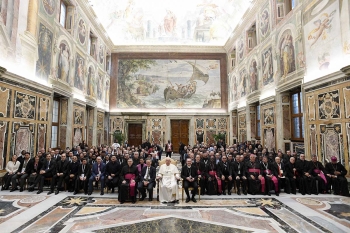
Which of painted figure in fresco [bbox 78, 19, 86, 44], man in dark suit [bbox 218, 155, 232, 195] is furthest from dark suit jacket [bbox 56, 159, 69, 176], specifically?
painted figure in fresco [bbox 78, 19, 86, 44]

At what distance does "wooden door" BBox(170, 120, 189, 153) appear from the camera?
64.7 ft

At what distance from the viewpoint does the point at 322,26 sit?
26.1ft

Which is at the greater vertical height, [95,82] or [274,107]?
[95,82]

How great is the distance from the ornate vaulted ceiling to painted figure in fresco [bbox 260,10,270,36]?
311 centimetres

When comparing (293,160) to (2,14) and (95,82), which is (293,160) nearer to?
(2,14)

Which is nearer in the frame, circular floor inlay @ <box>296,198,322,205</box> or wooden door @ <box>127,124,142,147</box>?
circular floor inlay @ <box>296,198,322,205</box>

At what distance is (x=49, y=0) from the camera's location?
9.66 metres

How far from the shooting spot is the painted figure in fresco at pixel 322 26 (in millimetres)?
7591

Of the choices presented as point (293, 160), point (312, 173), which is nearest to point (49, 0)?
point (293, 160)

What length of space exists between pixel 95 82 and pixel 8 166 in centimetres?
962

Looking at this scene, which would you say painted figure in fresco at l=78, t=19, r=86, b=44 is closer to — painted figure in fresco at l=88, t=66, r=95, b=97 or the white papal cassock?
painted figure in fresco at l=88, t=66, r=95, b=97

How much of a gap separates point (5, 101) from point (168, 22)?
589 inches

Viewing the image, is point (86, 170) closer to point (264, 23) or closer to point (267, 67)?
point (267, 67)

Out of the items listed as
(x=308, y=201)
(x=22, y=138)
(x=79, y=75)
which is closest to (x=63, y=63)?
(x=79, y=75)
